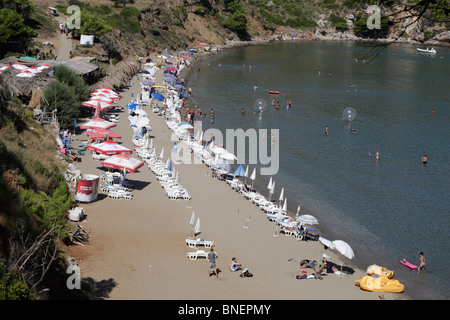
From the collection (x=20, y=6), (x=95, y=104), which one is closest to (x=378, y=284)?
(x=95, y=104)

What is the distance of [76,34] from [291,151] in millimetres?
36008

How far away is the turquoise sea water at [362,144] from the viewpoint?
23.9 m

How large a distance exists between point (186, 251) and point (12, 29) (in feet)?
127

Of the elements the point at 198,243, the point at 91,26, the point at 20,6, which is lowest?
the point at 198,243

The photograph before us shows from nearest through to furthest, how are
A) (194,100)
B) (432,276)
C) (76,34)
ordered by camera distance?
(432,276) < (194,100) < (76,34)

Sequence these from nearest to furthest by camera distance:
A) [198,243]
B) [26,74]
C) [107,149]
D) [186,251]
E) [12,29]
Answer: [186,251]
[198,243]
[107,149]
[26,74]
[12,29]

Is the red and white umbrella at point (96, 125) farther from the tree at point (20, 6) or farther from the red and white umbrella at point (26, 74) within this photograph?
the tree at point (20, 6)

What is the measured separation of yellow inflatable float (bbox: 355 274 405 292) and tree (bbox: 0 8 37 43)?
136 feet

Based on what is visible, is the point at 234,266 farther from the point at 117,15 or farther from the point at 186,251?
the point at 117,15

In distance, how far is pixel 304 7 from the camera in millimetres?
139125

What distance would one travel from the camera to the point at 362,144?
3991cm

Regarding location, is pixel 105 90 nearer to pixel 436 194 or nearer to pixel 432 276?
pixel 436 194

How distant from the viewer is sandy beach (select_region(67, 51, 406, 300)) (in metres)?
16.6

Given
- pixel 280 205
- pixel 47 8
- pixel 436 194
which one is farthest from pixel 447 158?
A: pixel 47 8
